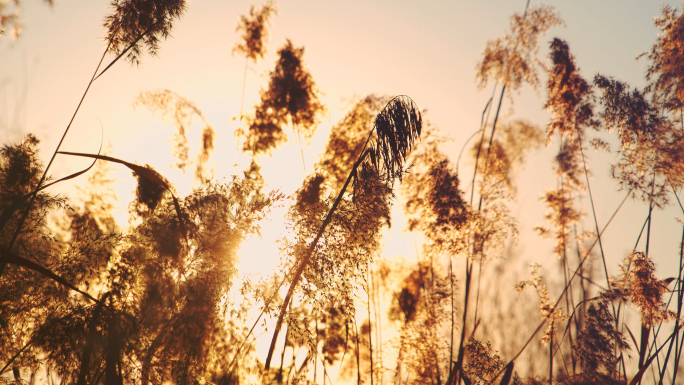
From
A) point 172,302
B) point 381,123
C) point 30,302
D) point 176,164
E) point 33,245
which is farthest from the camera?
point 176,164

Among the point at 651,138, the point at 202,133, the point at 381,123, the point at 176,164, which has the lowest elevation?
the point at 381,123

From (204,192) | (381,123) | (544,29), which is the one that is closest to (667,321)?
(381,123)

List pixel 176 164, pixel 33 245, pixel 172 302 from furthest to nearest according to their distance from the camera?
pixel 176 164, pixel 33 245, pixel 172 302

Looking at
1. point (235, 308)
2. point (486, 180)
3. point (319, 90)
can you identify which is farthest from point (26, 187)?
point (486, 180)

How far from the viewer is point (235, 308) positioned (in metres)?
5.08

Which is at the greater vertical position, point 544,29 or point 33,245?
point 544,29

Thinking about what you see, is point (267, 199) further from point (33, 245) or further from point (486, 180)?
point (486, 180)

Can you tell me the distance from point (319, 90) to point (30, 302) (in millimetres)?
4143

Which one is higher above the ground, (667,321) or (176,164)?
(176,164)

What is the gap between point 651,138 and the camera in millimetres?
4840

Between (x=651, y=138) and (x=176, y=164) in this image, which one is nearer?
(x=651, y=138)

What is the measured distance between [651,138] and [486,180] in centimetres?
208

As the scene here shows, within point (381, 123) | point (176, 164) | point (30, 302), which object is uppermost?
point (176, 164)

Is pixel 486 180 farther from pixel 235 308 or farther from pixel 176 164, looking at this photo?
pixel 176 164
